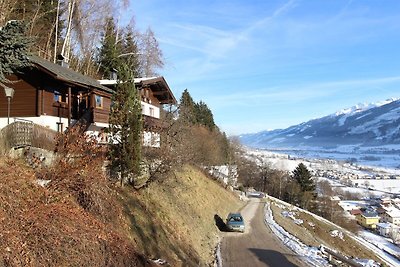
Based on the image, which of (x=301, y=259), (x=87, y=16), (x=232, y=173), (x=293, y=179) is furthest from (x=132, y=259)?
(x=293, y=179)

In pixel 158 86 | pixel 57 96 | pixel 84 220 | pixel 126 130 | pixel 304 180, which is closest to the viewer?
pixel 84 220

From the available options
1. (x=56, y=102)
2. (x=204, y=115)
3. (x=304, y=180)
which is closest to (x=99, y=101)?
(x=56, y=102)

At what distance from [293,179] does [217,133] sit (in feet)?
81.1

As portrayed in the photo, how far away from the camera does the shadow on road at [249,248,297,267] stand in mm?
20541

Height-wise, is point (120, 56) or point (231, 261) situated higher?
point (120, 56)

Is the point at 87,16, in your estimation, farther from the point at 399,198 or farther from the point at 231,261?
the point at 399,198

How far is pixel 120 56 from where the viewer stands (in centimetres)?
4388

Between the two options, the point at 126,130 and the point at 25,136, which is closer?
the point at 25,136

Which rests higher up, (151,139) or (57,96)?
(57,96)

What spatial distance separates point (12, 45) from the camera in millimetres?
18422

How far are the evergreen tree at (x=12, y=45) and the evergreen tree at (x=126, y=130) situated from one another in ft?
16.3

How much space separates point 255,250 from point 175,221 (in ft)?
17.3

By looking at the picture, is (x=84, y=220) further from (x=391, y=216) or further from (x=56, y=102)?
(x=391, y=216)

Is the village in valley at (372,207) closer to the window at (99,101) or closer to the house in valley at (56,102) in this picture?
the window at (99,101)
